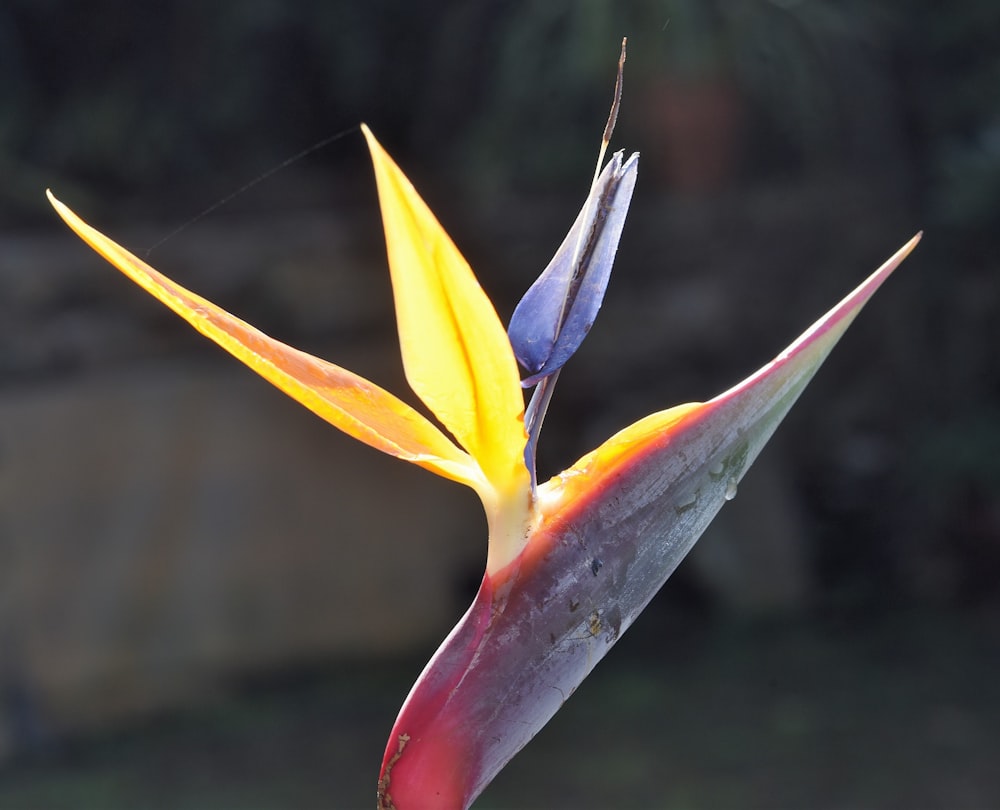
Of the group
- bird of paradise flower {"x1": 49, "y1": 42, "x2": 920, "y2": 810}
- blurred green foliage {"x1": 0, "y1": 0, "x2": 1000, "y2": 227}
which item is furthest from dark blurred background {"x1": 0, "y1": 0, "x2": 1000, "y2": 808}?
bird of paradise flower {"x1": 49, "y1": 42, "x2": 920, "y2": 810}

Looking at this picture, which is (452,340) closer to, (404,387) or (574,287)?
(574,287)

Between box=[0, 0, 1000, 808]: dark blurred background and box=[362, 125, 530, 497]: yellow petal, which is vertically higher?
box=[362, 125, 530, 497]: yellow petal

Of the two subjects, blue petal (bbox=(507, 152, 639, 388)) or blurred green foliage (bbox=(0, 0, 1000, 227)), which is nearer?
blue petal (bbox=(507, 152, 639, 388))

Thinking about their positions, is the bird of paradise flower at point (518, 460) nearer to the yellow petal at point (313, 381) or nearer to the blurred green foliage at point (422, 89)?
the yellow petal at point (313, 381)

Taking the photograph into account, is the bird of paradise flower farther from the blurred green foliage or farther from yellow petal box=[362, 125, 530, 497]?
the blurred green foliage

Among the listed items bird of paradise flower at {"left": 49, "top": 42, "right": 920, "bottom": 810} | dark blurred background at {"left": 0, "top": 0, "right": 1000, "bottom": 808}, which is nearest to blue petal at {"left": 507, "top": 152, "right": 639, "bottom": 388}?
bird of paradise flower at {"left": 49, "top": 42, "right": 920, "bottom": 810}

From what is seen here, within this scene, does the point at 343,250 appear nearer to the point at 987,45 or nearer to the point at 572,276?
the point at 987,45
